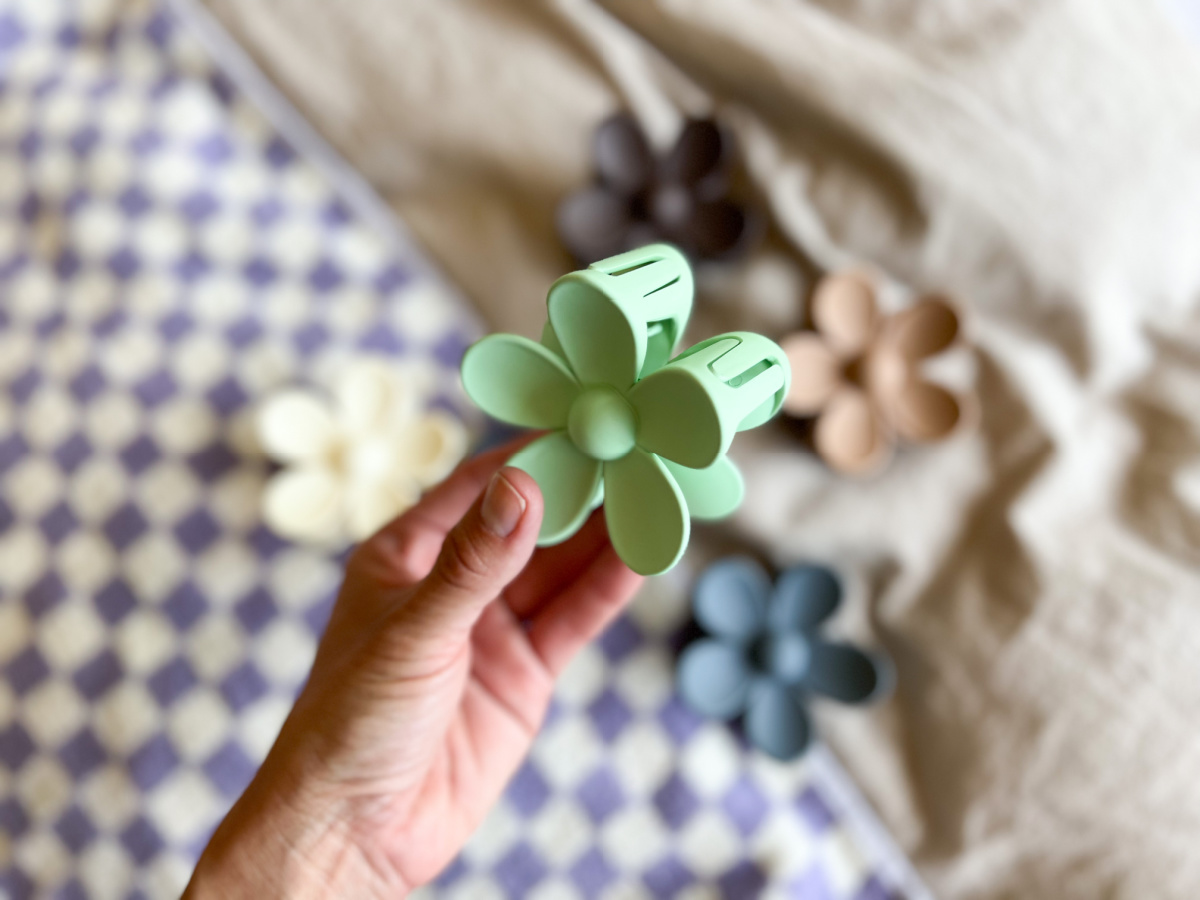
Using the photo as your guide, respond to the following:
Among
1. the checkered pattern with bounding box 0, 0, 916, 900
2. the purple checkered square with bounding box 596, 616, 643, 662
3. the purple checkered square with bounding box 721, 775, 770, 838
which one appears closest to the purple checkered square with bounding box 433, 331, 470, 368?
the checkered pattern with bounding box 0, 0, 916, 900

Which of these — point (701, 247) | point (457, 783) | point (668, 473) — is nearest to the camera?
point (668, 473)

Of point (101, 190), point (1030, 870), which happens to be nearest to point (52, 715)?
point (101, 190)

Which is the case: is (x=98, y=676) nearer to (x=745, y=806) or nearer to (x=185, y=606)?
(x=185, y=606)

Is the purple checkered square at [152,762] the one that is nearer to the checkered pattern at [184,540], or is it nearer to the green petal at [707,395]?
the checkered pattern at [184,540]

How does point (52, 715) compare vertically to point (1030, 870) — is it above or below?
below

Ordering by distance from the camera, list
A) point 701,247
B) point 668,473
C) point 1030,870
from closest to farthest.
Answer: point 668,473
point 1030,870
point 701,247

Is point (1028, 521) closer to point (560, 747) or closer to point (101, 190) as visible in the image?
point (560, 747)

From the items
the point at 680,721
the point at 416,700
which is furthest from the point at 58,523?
the point at 680,721
